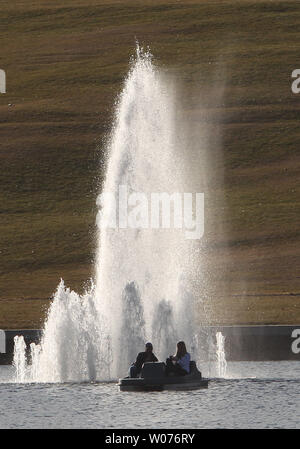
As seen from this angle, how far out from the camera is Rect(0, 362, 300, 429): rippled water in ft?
86.0

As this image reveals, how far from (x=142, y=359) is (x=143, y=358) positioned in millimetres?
48

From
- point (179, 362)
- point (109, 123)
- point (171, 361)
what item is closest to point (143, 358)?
point (171, 361)

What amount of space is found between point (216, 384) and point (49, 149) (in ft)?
144

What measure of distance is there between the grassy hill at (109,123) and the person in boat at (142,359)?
16612mm

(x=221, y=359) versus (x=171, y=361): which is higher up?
(x=221, y=359)

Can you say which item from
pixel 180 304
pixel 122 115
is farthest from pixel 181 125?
pixel 180 304

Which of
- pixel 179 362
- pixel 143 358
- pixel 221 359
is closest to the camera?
pixel 143 358

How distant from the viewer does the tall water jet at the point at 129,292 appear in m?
35.3

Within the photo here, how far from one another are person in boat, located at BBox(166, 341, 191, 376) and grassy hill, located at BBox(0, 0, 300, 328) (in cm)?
1624

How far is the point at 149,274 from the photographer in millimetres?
40719

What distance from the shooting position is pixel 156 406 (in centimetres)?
2886

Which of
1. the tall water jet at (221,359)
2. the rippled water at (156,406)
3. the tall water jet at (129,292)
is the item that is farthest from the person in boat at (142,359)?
the tall water jet at (221,359)

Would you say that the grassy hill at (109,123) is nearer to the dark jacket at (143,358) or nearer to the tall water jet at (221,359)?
the tall water jet at (221,359)

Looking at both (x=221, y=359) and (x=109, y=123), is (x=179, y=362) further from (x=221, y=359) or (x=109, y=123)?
(x=109, y=123)
